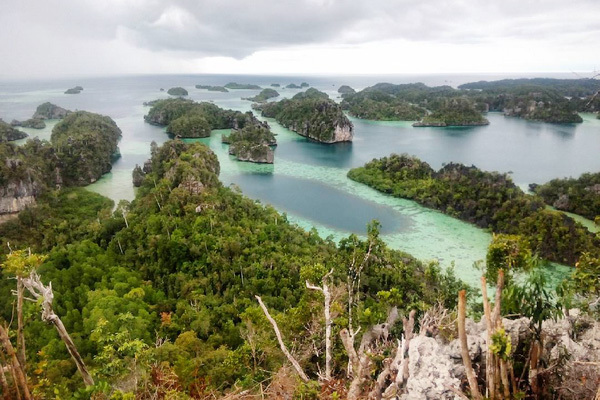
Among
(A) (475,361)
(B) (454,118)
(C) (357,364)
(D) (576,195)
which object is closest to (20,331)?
(C) (357,364)

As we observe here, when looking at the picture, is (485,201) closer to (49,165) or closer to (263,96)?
(49,165)

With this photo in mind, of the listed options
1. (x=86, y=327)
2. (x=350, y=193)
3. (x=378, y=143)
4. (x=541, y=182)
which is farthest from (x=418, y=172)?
(x=86, y=327)

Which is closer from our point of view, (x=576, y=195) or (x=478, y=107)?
(x=576, y=195)

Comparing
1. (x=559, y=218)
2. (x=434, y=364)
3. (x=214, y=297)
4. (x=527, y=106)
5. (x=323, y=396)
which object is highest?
(x=527, y=106)

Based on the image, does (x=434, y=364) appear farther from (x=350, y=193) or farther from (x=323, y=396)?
(x=350, y=193)

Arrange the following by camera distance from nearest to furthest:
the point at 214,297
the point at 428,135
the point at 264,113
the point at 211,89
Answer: the point at 214,297
the point at 428,135
the point at 264,113
the point at 211,89

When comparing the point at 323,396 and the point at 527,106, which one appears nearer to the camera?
the point at 323,396
